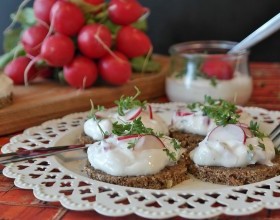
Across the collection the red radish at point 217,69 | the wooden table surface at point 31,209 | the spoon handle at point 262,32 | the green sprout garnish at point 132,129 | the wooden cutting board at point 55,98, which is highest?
the spoon handle at point 262,32

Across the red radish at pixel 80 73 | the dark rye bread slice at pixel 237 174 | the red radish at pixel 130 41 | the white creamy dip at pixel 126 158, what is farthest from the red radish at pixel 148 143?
the red radish at pixel 130 41

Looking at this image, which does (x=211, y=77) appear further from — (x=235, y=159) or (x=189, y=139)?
(x=235, y=159)

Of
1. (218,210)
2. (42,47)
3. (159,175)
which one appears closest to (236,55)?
(42,47)

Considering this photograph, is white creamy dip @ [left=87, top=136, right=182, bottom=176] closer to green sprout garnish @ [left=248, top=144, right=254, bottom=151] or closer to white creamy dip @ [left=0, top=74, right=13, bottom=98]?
green sprout garnish @ [left=248, top=144, right=254, bottom=151]

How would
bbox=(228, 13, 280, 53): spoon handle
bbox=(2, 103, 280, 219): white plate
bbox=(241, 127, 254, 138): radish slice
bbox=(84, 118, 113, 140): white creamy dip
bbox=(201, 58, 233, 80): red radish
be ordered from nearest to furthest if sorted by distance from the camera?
bbox=(2, 103, 280, 219): white plate
bbox=(241, 127, 254, 138): radish slice
bbox=(84, 118, 113, 140): white creamy dip
bbox=(228, 13, 280, 53): spoon handle
bbox=(201, 58, 233, 80): red radish

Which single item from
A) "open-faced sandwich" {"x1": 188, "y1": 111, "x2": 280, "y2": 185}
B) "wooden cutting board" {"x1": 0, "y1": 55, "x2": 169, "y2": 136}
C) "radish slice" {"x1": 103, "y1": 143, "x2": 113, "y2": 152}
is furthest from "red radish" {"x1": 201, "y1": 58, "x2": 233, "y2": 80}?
"radish slice" {"x1": 103, "y1": 143, "x2": 113, "y2": 152}

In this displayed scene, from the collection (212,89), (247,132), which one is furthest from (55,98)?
(247,132)

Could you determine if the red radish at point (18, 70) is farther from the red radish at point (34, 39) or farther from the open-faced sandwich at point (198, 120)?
the open-faced sandwich at point (198, 120)
